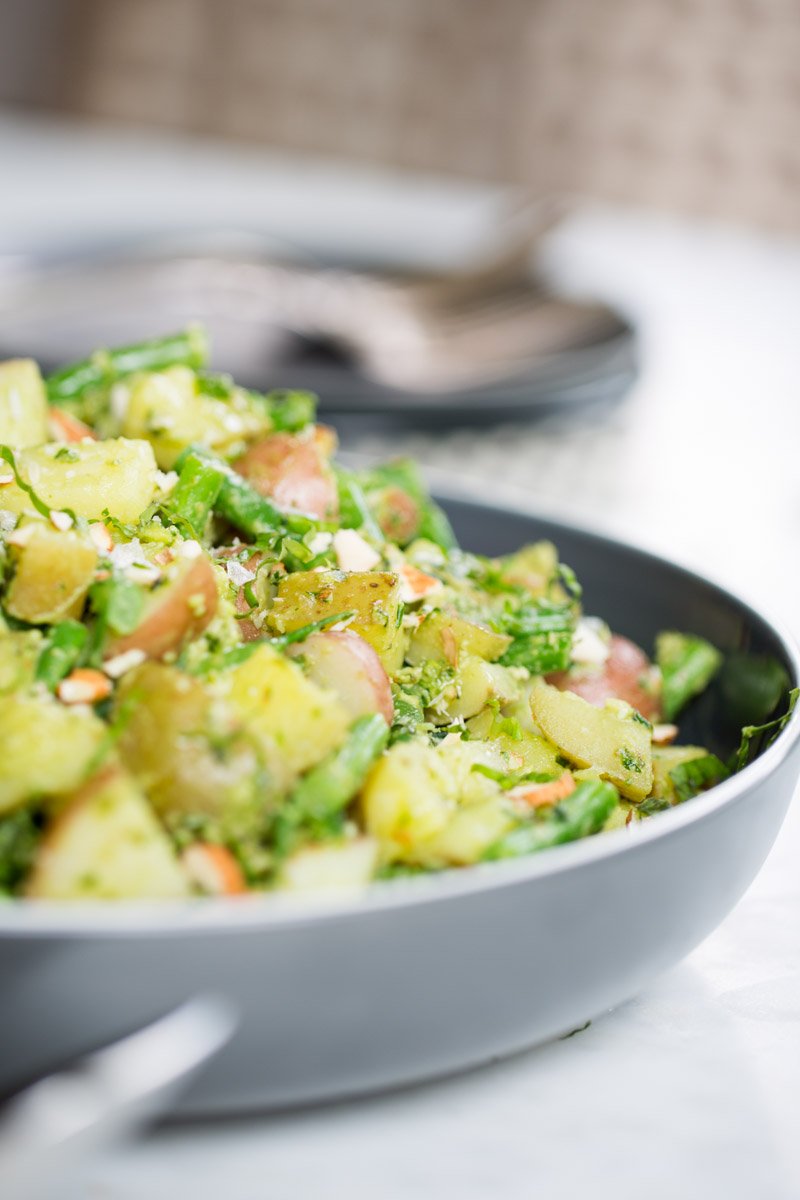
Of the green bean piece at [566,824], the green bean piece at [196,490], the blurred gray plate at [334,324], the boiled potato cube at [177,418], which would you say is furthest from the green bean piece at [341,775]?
the blurred gray plate at [334,324]

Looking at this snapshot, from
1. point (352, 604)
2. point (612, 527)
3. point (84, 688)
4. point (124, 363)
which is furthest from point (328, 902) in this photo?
point (612, 527)

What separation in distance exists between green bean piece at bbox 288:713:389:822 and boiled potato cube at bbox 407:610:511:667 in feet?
0.76

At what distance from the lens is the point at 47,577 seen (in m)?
1.03

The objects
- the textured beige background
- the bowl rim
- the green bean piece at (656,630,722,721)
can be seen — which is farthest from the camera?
the textured beige background

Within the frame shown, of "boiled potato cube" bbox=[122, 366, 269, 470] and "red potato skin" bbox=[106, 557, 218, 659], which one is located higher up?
"boiled potato cube" bbox=[122, 366, 269, 470]

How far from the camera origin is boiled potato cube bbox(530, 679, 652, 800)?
120cm

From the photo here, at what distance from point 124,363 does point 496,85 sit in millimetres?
5660

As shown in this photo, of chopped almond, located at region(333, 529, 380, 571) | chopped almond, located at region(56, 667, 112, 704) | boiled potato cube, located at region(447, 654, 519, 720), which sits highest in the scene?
chopped almond, located at region(333, 529, 380, 571)

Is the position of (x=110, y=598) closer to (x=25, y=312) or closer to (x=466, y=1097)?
(x=466, y=1097)

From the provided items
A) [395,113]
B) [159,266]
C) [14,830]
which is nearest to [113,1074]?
[14,830]

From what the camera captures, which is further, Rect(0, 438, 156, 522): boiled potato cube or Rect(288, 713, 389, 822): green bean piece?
Rect(0, 438, 156, 522): boiled potato cube

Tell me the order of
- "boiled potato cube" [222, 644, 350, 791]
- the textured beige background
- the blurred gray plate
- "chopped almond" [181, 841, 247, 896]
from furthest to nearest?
the textured beige background < the blurred gray plate < "boiled potato cube" [222, 644, 350, 791] < "chopped almond" [181, 841, 247, 896]

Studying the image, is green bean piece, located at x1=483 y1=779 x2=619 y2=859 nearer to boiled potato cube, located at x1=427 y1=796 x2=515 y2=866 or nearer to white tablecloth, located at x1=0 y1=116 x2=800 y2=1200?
boiled potato cube, located at x1=427 y1=796 x2=515 y2=866

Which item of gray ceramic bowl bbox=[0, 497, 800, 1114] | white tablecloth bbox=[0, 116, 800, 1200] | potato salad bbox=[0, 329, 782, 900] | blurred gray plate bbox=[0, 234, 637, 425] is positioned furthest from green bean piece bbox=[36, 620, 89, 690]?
blurred gray plate bbox=[0, 234, 637, 425]
